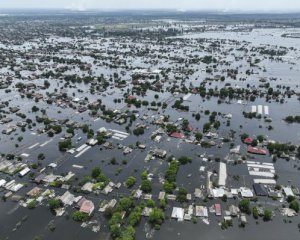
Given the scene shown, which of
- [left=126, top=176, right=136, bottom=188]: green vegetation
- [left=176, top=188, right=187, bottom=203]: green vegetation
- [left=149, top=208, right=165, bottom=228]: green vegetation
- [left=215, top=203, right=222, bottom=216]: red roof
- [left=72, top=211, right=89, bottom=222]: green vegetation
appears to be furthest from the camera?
[left=126, top=176, right=136, bottom=188]: green vegetation

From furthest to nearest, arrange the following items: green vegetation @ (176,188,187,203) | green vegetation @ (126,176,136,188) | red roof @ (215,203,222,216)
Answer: green vegetation @ (126,176,136,188)
green vegetation @ (176,188,187,203)
red roof @ (215,203,222,216)

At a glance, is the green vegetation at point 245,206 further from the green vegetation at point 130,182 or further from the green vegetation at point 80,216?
the green vegetation at point 80,216

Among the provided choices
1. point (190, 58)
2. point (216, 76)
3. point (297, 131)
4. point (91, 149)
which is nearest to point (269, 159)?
point (297, 131)

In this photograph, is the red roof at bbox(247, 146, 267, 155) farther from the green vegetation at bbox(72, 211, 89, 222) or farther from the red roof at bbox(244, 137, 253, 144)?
the green vegetation at bbox(72, 211, 89, 222)

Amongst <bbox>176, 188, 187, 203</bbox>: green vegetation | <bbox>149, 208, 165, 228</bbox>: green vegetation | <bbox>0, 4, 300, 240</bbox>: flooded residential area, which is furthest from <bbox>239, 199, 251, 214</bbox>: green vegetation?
→ <bbox>149, 208, 165, 228</bbox>: green vegetation

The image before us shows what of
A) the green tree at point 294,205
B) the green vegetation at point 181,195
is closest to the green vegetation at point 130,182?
the green vegetation at point 181,195

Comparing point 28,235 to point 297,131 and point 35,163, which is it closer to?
point 35,163

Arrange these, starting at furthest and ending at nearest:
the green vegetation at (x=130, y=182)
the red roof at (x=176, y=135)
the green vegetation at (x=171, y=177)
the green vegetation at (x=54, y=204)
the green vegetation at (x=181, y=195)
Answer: the red roof at (x=176, y=135) → the green vegetation at (x=130, y=182) → the green vegetation at (x=171, y=177) → the green vegetation at (x=181, y=195) → the green vegetation at (x=54, y=204)

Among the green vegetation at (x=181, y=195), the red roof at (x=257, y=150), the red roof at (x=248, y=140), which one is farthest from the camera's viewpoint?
the red roof at (x=248, y=140)
